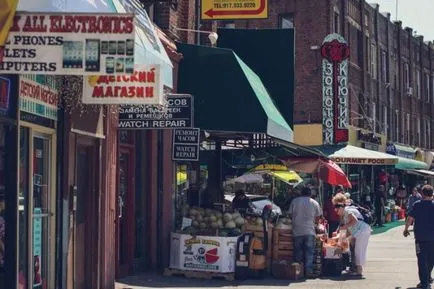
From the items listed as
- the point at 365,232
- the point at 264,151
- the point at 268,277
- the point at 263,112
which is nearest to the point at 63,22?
the point at 263,112

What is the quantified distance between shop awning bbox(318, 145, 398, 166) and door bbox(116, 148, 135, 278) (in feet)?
45.4

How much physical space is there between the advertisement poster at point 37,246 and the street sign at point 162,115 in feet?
10.6

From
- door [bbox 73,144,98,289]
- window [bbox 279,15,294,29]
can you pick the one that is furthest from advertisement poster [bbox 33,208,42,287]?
window [bbox 279,15,294,29]

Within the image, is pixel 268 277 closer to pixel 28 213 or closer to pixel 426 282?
pixel 426 282

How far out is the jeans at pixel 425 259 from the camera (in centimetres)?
1455

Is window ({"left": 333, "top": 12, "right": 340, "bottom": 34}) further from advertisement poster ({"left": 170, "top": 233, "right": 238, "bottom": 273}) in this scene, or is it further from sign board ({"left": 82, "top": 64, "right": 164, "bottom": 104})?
sign board ({"left": 82, "top": 64, "right": 164, "bottom": 104})

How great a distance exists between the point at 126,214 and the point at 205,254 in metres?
1.58

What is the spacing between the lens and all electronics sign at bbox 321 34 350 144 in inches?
1294

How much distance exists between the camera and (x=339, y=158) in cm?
2884

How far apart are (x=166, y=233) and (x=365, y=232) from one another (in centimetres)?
386

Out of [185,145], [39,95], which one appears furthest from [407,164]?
[39,95]

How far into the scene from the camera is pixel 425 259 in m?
14.6

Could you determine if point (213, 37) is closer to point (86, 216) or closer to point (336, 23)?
point (86, 216)

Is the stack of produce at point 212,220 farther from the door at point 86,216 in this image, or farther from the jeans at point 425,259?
the door at point 86,216
